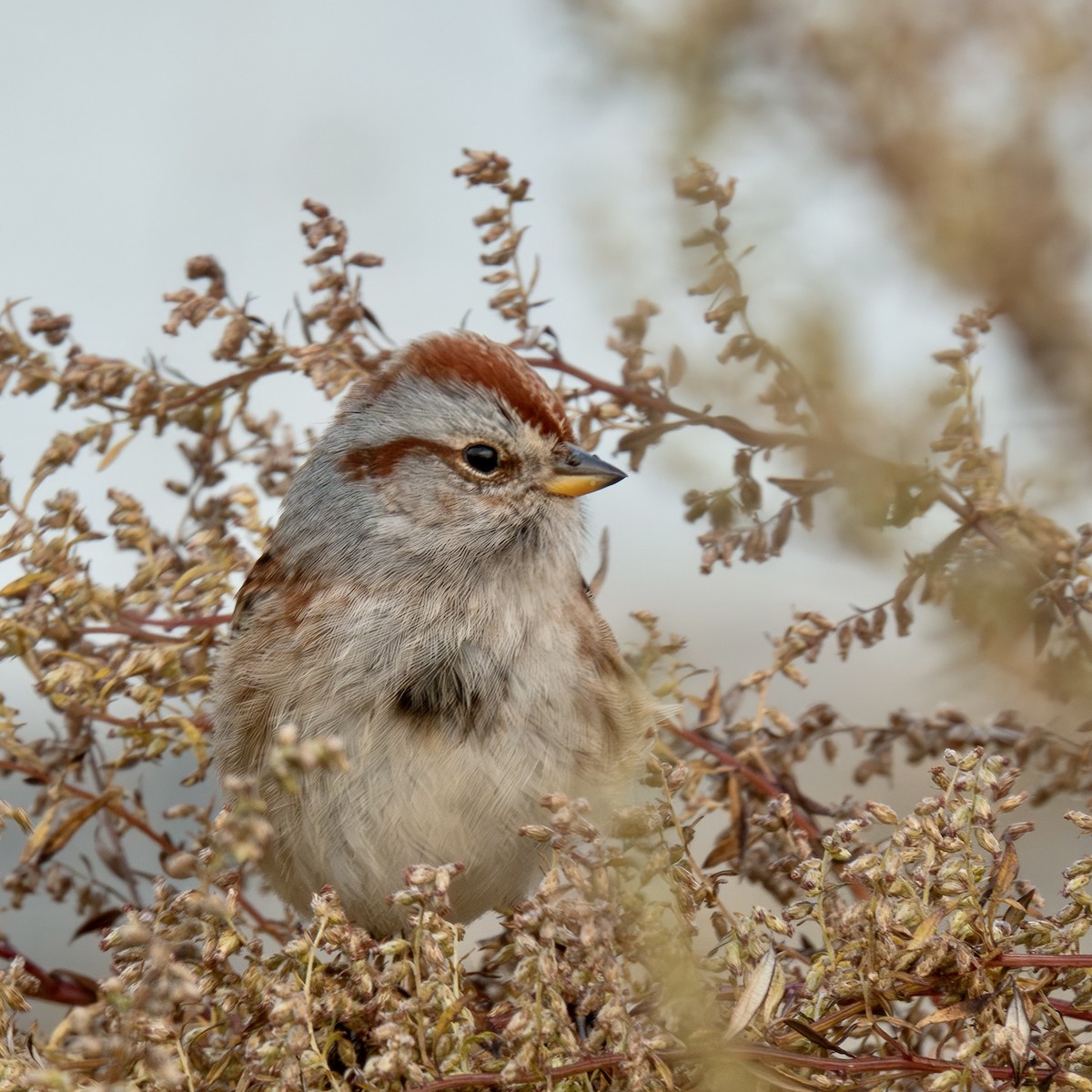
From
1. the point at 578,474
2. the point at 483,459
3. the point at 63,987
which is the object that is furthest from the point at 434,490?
the point at 63,987

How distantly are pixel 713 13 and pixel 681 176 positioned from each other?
0.30 metres

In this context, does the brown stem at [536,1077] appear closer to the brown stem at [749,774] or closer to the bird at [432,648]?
the brown stem at [749,774]

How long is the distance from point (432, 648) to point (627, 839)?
0.83 metres

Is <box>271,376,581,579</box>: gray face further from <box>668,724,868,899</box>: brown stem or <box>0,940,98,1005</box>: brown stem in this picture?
<box>0,940,98,1005</box>: brown stem

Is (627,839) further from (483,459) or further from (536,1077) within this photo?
(483,459)

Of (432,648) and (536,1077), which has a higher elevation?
(432,648)

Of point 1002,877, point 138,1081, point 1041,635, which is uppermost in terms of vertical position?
point 1041,635

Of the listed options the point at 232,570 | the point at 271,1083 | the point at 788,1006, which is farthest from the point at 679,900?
the point at 232,570

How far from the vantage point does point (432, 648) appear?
8.25 feet

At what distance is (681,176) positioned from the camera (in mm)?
2113

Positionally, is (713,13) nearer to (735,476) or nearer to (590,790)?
(735,476)

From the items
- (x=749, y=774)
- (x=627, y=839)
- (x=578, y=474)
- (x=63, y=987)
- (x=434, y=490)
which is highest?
(x=578, y=474)

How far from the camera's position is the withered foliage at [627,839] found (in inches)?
58.6

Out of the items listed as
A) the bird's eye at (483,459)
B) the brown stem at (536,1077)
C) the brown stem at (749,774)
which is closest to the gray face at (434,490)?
the bird's eye at (483,459)
